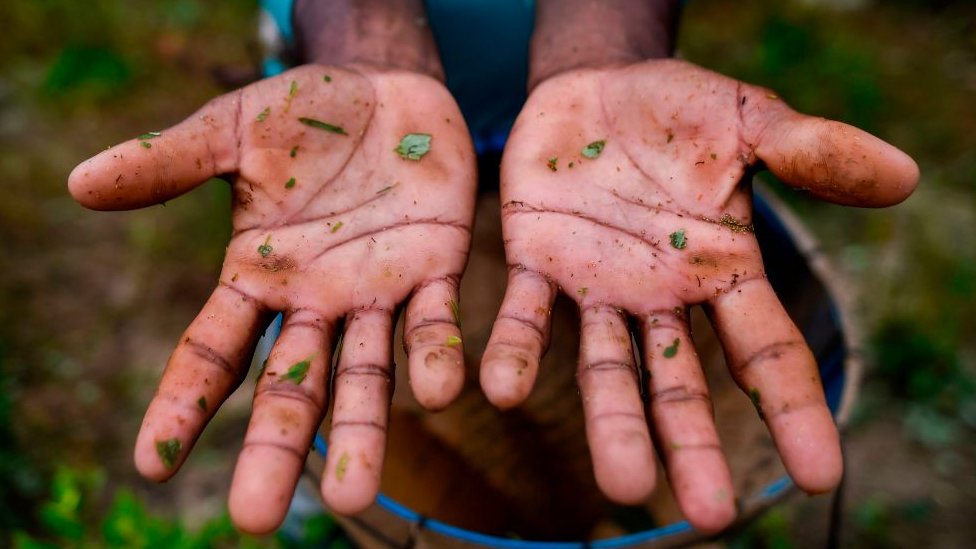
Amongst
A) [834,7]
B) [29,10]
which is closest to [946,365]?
[834,7]

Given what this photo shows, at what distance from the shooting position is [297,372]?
134 centimetres

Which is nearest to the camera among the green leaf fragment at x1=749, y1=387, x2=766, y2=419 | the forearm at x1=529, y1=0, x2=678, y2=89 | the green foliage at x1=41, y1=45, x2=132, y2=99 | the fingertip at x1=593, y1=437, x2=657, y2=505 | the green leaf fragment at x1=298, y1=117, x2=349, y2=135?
the fingertip at x1=593, y1=437, x2=657, y2=505

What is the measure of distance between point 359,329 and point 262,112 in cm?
53

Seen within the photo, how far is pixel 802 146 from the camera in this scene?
4.49ft

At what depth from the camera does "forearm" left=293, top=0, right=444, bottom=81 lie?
1863 millimetres

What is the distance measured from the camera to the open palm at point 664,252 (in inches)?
48.4

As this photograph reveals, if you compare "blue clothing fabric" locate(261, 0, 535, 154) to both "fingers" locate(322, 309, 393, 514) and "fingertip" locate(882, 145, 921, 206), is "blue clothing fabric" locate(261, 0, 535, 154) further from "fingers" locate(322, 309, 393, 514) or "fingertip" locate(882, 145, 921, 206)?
"fingertip" locate(882, 145, 921, 206)

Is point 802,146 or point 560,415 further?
point 560,415

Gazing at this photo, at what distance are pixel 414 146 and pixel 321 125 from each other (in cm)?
21

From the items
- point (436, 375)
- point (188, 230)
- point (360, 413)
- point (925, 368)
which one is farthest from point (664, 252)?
point (188, 230)

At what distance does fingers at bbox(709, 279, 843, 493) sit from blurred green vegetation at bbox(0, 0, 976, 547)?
1020 millimetres

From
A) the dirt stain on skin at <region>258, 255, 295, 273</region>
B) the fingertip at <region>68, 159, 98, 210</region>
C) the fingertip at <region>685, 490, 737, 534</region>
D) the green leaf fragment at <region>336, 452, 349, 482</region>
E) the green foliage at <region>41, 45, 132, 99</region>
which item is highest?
the fingertip at <region>68, 159, 98, 210</region>

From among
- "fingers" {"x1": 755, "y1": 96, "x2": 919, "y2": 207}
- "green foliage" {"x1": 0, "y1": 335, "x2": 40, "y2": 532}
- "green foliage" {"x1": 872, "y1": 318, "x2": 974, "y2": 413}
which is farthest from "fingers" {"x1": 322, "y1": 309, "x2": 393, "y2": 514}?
"green foliage" {"x1": 872, "y1": 318, "x2": 974, "y2": 413}

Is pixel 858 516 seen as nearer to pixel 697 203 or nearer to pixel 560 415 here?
pixel 560 415
